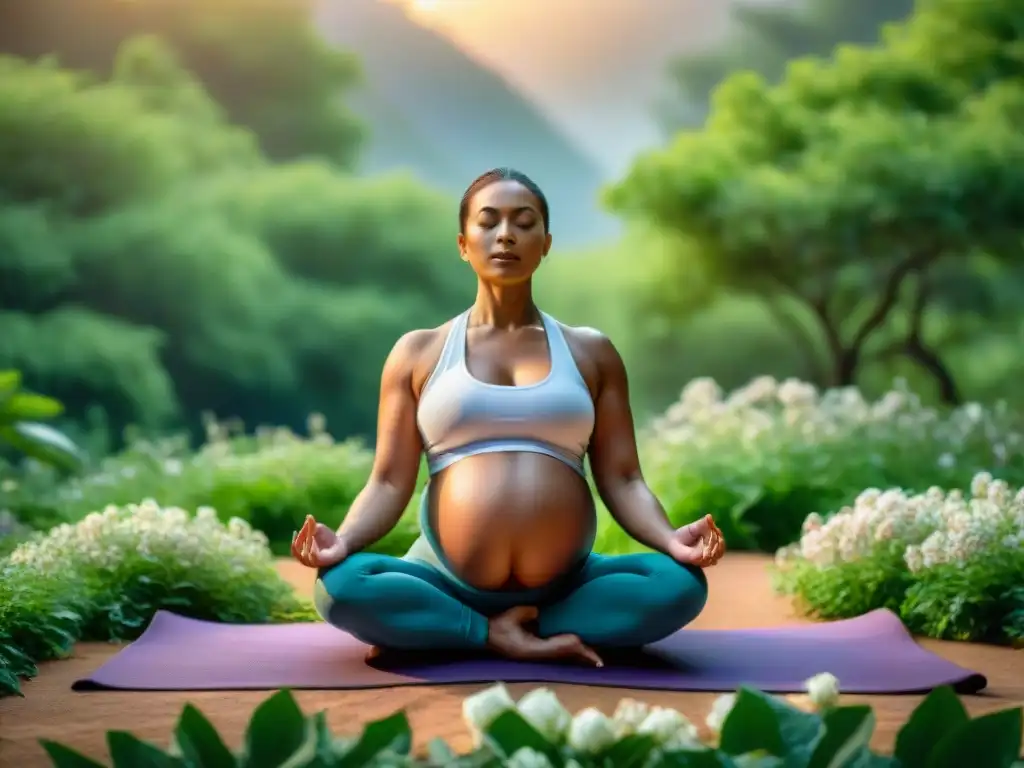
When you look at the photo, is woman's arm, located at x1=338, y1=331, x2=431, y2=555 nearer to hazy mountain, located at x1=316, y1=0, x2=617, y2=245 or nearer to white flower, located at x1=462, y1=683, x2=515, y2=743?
white flower, located at x1=462, y1=683, x2=515, y2=743

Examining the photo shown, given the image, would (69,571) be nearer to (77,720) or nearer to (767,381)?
(77,720)

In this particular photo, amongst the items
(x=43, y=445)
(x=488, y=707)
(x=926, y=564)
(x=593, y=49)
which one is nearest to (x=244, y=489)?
(x=43, y=445)

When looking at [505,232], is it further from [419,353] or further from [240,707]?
[240,707]

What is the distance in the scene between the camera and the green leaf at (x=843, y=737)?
2395 millimetres

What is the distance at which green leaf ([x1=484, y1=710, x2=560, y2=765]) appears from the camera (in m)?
2.40

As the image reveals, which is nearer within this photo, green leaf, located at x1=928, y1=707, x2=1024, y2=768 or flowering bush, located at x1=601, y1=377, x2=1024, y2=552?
green leaf, located at x1=928, y1=707, x2=1024, y2=768

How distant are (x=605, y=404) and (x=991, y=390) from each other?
25.1 ft

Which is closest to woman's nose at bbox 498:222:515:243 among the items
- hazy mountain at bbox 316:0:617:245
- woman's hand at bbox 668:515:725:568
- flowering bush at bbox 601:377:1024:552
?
woman's hand at bbox 668:515:725:568

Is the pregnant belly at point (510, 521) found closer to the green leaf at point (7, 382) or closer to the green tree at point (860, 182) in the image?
the green leaf at point (7, 382)

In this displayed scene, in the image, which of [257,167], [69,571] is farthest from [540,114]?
[69,571]

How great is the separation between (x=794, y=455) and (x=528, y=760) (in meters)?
5.40

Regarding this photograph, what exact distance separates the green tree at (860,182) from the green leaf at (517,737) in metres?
7.97

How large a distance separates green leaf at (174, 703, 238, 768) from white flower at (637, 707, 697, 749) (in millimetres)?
751

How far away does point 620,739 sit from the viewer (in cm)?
241
